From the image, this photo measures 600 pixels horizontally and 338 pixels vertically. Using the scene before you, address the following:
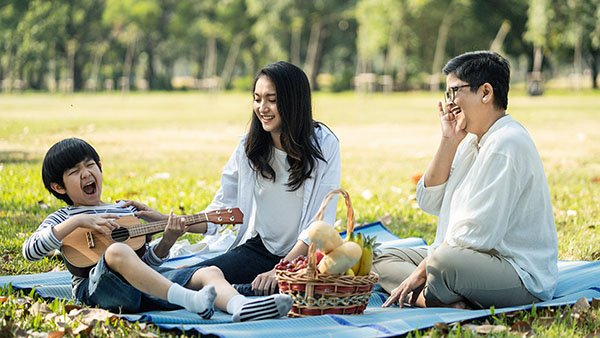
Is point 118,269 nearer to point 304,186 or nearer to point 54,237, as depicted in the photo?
point 54,237

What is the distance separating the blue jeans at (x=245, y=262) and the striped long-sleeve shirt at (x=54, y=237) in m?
0.30

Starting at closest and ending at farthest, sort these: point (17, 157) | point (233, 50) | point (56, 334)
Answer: point (56, 334) < point (17, 157) < point (233, 50)

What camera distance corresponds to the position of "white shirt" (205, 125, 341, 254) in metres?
4.41

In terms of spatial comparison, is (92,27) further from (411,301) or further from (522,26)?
(411,301)

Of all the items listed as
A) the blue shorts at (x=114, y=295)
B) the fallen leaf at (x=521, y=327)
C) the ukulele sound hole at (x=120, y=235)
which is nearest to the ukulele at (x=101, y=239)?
the ukulele sound hole at (x=120, y=235)

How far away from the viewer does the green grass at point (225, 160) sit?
253 inches

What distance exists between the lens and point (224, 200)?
15.4 ft

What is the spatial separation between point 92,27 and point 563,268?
189 ft

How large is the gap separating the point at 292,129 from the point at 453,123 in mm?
933

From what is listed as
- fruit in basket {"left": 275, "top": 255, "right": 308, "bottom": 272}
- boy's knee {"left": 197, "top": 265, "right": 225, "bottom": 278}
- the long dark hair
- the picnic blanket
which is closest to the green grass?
the picnic blanket

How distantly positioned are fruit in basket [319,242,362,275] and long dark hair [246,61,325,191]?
0.95 m

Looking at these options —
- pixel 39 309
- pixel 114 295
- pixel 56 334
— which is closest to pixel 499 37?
pixel 114 295

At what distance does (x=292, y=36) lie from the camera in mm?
54406

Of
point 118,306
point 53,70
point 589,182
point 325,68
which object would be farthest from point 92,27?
point 118,306
